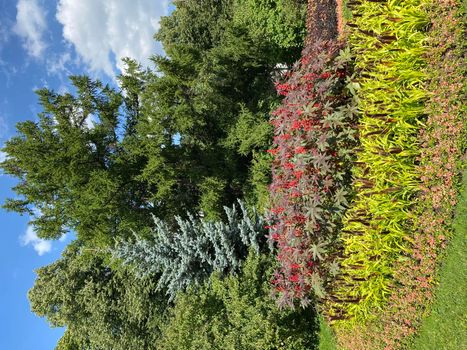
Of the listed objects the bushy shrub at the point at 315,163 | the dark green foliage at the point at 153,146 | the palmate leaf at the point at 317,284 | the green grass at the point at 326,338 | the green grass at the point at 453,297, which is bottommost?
the green grass at the point at 326,338

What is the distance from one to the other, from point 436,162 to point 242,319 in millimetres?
6645

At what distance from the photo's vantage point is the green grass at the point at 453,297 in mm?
5969

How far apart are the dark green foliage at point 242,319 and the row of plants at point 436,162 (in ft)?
13.7

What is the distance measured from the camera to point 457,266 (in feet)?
20.2

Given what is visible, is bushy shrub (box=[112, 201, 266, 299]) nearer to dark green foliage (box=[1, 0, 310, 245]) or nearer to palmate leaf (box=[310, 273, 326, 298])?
dark green foliage (box=[1, 0, 310, 245])

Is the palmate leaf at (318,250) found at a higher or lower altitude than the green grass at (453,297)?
higher

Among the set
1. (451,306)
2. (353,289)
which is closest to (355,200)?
(353,289)

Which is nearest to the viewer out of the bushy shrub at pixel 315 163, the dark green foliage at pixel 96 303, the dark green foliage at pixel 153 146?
the bushy shrub at pixel 315 163

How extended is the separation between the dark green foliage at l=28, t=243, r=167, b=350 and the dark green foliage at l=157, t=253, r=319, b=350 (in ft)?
12.2

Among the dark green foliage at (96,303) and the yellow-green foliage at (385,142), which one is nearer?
the yellow-green foliage at (385,142)

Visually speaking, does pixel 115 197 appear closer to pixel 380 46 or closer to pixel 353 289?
pixel 353 289

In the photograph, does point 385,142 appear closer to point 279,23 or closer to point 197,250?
point 197,250

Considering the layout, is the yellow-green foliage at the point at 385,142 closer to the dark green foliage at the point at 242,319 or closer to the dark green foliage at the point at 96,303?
the dark green foliage at the point at 242,319

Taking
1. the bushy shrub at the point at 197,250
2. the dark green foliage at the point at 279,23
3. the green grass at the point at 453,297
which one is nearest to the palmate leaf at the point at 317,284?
the green grass at the point at 453,297
